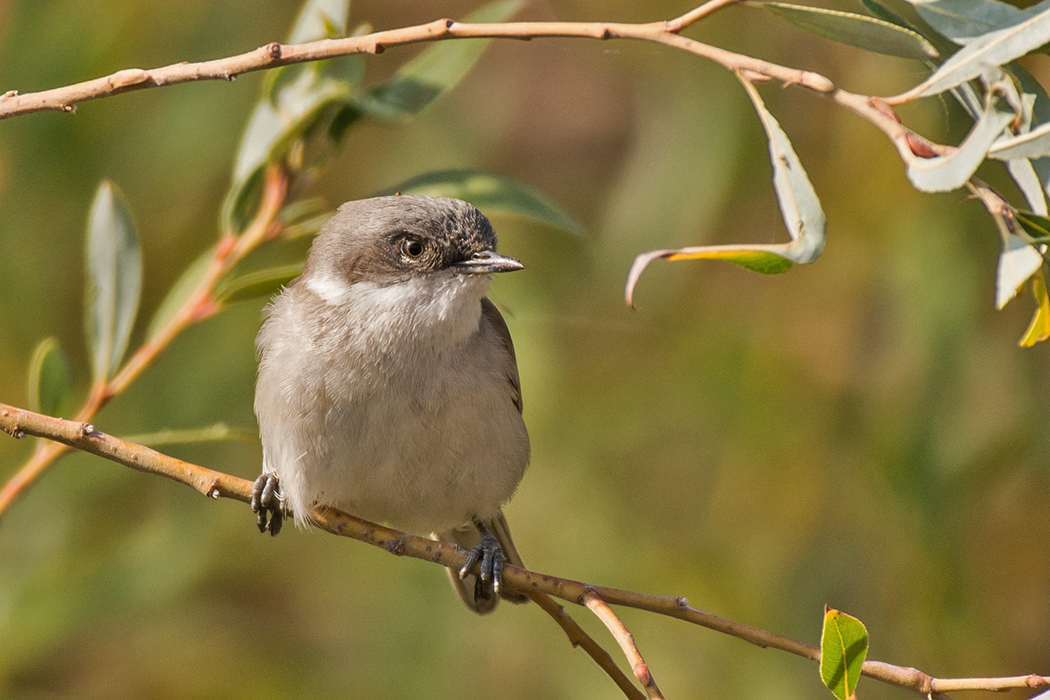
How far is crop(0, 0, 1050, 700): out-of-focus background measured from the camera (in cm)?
359

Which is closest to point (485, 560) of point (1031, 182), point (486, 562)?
point (486, 562)

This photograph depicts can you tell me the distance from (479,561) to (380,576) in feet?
4.29

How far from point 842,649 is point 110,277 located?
1889 millimetres

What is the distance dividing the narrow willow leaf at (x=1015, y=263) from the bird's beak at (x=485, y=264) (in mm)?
1426

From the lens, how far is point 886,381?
3799 mm

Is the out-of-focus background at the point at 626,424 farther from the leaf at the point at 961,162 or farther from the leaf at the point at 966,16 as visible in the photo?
→ the leaf at the point at 961,162

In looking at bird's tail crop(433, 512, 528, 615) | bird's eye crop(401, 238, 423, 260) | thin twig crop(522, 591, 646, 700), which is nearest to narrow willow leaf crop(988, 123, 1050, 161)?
thin twig crop(522, 591, 646, 700)

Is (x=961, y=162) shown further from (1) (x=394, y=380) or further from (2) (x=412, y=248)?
(2) (x=412, y=248)

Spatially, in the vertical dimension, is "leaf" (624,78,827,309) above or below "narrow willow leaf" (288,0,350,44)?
below

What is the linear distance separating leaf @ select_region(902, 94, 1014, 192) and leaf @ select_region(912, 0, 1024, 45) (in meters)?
0.24

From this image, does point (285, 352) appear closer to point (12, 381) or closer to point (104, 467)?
point (104, 467)

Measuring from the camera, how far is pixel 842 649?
1.62 metres

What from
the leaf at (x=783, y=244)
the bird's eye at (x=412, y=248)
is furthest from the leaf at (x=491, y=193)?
the leaf at (x=783, y=244)

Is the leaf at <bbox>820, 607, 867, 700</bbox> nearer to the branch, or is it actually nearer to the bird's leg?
the branch
